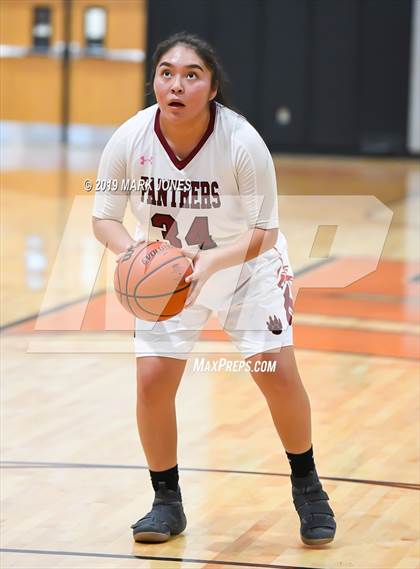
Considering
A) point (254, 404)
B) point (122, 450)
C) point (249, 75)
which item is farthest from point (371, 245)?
point (249, 75)

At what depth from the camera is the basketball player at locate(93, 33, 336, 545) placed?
3.52 m

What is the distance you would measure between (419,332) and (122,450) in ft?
8.77

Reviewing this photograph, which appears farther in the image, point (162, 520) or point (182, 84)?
point (162, 520)

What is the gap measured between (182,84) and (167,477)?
1242 mm

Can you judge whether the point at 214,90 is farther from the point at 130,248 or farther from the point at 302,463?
the point at 302,463

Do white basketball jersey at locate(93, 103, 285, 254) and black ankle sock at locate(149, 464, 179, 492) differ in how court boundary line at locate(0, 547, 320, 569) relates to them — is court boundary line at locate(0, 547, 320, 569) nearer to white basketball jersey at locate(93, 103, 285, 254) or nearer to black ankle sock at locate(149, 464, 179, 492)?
black ankle sock at locate(149, 464, 179, 492)

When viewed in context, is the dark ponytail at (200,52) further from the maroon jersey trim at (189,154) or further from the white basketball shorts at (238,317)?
the white basketball shorts at (238,317)

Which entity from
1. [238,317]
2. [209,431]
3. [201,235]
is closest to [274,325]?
[238,317]

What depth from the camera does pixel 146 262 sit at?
3422 mm

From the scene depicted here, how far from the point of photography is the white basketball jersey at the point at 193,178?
3.52 m

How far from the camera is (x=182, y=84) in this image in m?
3.47

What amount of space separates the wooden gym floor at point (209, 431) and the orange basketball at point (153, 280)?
765 millimetres

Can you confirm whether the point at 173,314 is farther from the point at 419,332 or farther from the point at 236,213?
the point at 419,332

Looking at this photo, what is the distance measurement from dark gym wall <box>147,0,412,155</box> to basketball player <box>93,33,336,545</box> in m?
13.8
